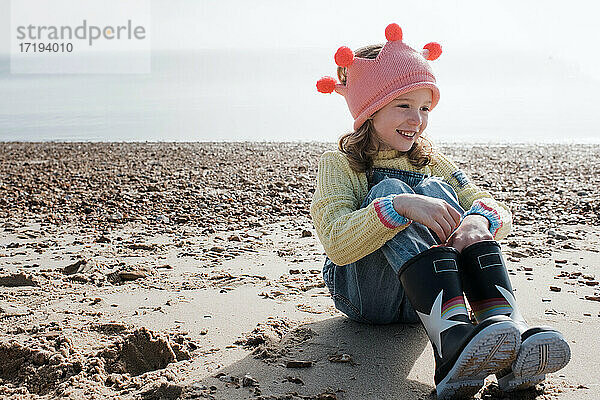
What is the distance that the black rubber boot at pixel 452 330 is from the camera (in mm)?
1905

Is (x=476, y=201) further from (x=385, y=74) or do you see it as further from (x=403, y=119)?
(x=385, y=74)

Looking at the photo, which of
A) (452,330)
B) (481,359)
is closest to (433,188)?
(452,330)

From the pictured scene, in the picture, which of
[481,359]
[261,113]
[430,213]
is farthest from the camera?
[261,113]

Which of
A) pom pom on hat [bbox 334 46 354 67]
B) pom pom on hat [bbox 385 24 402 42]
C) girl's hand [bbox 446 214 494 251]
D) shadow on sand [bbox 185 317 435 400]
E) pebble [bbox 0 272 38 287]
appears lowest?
shadow on sand [bbox 185 317 435 400]

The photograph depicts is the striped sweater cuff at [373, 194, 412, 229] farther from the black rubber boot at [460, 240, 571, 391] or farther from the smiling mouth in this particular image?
the smiling mouth

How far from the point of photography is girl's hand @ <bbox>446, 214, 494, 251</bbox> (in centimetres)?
228

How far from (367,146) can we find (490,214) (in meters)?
0.62

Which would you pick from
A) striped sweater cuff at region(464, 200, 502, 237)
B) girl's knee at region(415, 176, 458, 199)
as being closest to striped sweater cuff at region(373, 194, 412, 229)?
girl's knee at region(415, 176, 458, 199)

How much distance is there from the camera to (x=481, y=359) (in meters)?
1.93

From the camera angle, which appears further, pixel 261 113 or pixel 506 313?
pixel 261 113

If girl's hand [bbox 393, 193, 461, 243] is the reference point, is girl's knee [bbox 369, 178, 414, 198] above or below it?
above

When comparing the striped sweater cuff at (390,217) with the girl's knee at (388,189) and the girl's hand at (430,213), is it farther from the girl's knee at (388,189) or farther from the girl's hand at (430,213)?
the girl's knee at (388,189)

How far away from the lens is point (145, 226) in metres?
5.05

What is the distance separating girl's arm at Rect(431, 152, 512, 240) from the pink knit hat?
31cm
